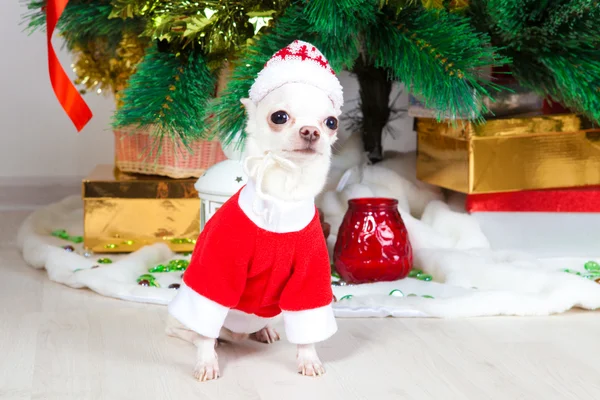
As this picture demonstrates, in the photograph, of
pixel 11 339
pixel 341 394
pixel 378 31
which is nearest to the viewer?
pixel 341 394

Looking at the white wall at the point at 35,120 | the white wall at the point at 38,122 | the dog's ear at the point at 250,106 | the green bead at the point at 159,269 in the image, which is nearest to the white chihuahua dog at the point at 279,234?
the dog's ear at the point at 250,106

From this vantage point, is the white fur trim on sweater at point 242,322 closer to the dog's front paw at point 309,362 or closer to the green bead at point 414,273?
the dog's front paw at point 309,362

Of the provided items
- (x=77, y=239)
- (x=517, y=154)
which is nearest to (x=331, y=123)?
(x=517, y=154)

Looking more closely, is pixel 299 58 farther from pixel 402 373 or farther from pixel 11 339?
pixel 11 339

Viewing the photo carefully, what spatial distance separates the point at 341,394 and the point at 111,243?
2.60ft

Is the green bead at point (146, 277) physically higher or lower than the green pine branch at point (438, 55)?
lower

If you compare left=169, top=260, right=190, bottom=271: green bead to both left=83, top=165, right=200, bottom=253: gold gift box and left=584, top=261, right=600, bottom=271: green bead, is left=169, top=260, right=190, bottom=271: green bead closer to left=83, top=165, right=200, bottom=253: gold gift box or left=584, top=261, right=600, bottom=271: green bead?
left=83, top=165, right=200, bottom=253: gold gift box

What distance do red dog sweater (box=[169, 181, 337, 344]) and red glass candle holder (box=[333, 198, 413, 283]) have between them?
360 mm

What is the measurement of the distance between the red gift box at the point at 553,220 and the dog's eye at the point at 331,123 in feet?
2.16

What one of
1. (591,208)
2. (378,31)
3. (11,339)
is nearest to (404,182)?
(591,208)

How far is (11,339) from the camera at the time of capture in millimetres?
1132

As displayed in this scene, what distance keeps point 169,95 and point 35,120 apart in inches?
38.9

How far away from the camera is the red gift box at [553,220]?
5.24 feet

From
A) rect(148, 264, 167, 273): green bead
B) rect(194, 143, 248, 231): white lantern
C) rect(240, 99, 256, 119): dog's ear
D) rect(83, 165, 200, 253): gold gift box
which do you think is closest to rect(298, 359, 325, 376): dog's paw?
rect(240, 99, 256, 119): dog's ear
